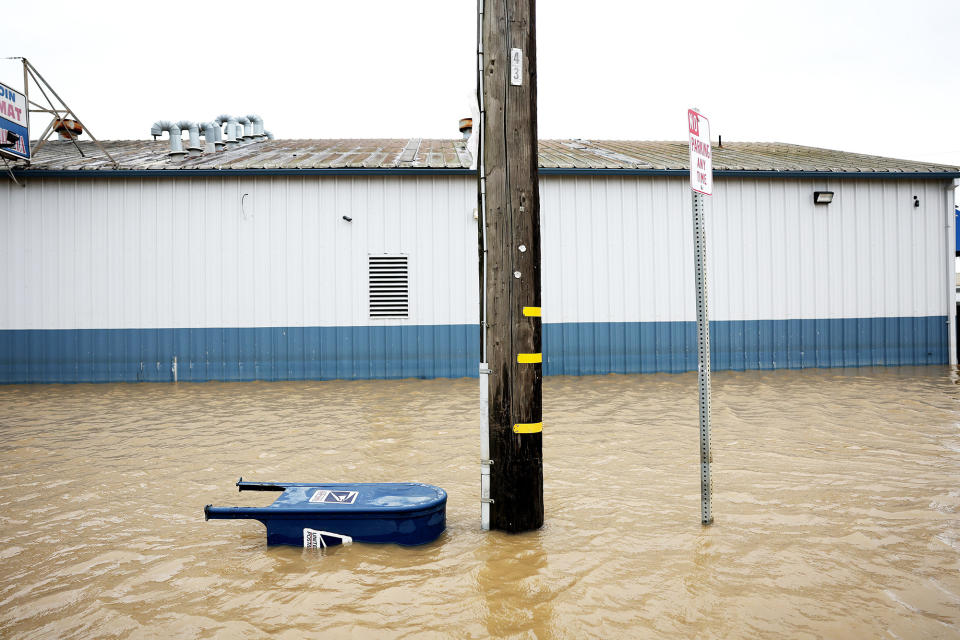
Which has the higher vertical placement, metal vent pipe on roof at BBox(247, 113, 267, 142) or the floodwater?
metal vent pipe on roof at BBox(247, 113, 267, 142)

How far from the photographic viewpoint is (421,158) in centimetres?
1266

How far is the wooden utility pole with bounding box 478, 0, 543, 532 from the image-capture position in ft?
13.2

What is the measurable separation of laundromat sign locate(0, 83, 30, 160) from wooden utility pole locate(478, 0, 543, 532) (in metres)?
9.93

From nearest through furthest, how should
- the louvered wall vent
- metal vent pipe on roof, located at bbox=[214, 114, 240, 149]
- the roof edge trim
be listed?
the roof edge trim < the louvered wall vent < metal vent pipe on roof, located at bbox=[214, 114, 240, 149]

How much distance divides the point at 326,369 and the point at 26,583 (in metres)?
8.15

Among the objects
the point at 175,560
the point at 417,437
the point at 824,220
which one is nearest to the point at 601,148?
the point at 824,220

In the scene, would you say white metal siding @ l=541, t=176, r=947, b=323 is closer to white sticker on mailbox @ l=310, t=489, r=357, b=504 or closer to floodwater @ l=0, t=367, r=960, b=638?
floodwater @ l=0, t=367, r=960, b=638

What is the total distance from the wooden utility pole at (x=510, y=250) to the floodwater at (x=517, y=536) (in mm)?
502

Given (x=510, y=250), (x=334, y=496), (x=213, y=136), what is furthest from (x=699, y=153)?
(x=213, y=136)

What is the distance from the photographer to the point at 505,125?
4.05m

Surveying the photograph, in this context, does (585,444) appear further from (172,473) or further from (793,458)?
(172,473)

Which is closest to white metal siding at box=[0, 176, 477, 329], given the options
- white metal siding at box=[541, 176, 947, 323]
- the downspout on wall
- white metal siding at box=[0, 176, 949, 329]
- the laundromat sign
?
white metal siding at box=[0, 176, 949, 329]

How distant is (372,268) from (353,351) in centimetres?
145

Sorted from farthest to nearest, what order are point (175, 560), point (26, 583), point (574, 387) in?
point (574, 387) → point (175, 560) → point (26, 583)
